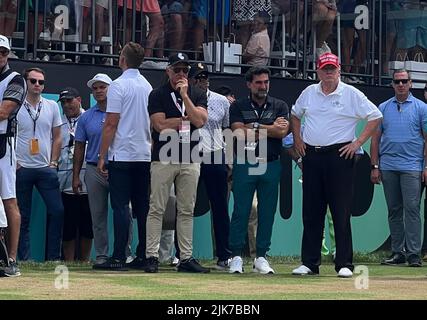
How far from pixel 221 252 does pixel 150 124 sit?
152 centimetres

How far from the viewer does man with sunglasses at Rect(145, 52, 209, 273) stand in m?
12.1

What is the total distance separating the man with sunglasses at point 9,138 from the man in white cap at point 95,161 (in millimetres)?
1386

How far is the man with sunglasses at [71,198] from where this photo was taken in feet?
46.3

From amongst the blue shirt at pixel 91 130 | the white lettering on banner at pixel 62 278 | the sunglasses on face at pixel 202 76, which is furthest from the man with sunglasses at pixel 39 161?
the sunglasses on face at pixel 202 76

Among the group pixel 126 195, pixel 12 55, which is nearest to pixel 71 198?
pixel 12 55

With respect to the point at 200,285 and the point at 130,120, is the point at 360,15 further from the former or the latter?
the point at 200,285

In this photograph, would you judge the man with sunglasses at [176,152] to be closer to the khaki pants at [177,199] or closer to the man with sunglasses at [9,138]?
the khaki pants at [177,199]

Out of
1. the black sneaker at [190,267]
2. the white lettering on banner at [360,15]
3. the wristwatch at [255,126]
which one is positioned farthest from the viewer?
the white lettering on banner at [360,15]

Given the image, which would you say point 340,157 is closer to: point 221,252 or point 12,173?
point 221,252

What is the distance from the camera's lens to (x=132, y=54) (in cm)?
1245

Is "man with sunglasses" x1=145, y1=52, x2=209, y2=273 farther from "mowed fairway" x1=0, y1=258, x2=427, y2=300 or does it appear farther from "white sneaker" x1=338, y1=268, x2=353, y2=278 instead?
"white sneaker" x1=338, y1=268, x2=353, y2=278

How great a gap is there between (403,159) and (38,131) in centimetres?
425

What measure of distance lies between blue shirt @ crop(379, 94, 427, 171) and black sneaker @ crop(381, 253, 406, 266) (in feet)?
3.30

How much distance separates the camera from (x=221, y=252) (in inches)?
505
